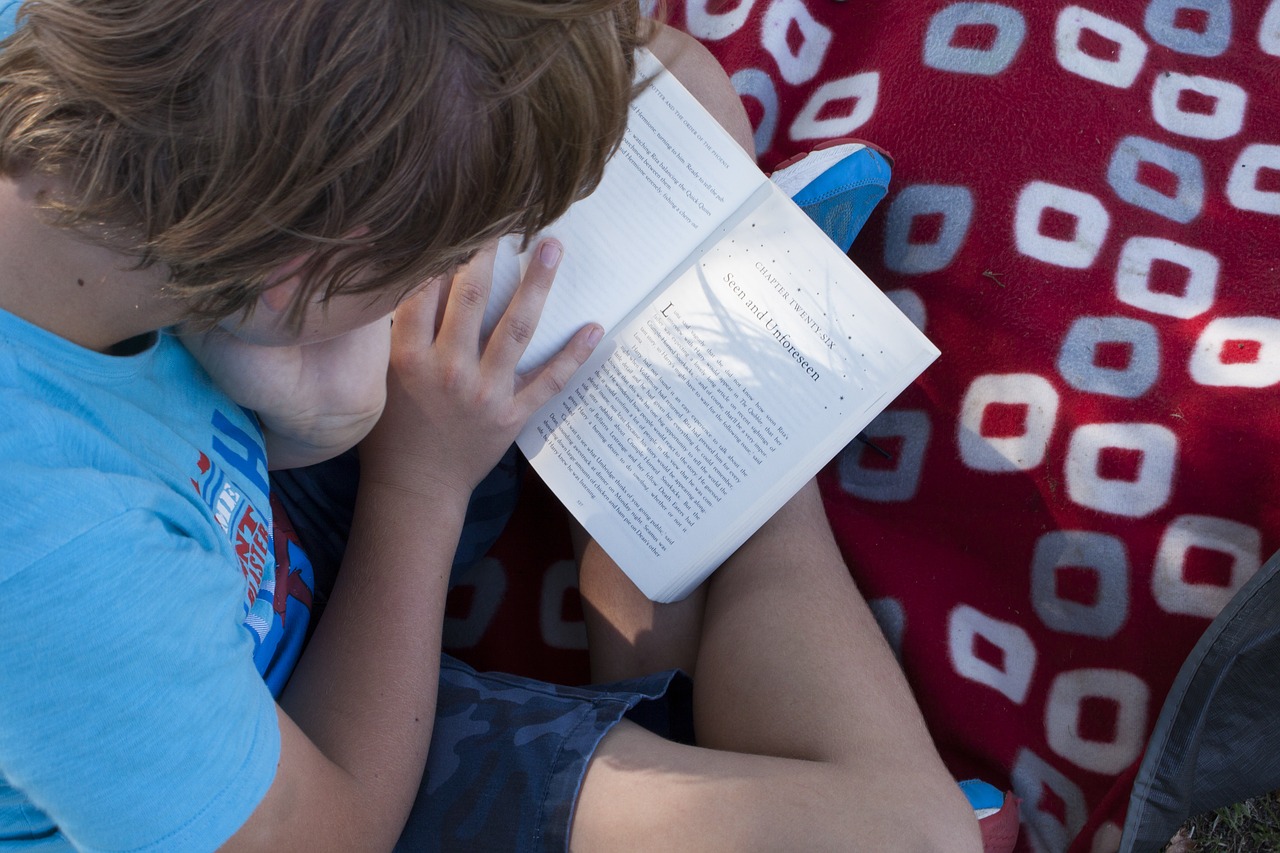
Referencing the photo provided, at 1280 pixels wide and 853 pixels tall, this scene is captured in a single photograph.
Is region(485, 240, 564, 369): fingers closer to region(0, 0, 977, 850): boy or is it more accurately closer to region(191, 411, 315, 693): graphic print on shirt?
region(0, 0, 977, 850): boy

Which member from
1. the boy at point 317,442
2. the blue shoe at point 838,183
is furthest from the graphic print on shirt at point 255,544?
the blue shoe at point 838,183

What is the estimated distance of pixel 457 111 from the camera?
0.47 metres

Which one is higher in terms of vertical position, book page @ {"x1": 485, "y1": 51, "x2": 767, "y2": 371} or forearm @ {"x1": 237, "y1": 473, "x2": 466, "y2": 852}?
book page @ {"x1": 485, "y1": 51, "x2": 767, "y2": 371}

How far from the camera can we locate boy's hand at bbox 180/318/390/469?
2.15ft

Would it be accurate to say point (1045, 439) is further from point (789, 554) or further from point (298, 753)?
point (298, 753)

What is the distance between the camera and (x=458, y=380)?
83cm

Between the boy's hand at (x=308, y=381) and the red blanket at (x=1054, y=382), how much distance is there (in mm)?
367

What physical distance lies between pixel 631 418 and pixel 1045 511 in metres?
0.42

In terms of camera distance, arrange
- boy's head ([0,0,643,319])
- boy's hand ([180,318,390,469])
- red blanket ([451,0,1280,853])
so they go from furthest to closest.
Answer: red blanket ([451,0,1280,853]) < boy's hand ([180,318,390,469]) < boy's head ([0,0,643,319])

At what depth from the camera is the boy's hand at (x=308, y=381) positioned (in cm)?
66

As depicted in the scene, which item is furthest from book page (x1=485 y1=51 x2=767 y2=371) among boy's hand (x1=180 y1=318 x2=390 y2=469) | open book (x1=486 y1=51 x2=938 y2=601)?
boy's hand (x1=180 y1=318 x2=390 y2=469)

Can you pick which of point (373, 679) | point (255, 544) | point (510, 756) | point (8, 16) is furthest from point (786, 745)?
point (8, 16)

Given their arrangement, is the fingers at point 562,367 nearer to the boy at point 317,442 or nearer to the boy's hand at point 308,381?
the boy at point 317,442

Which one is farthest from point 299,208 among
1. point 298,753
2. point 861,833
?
point 861,833
